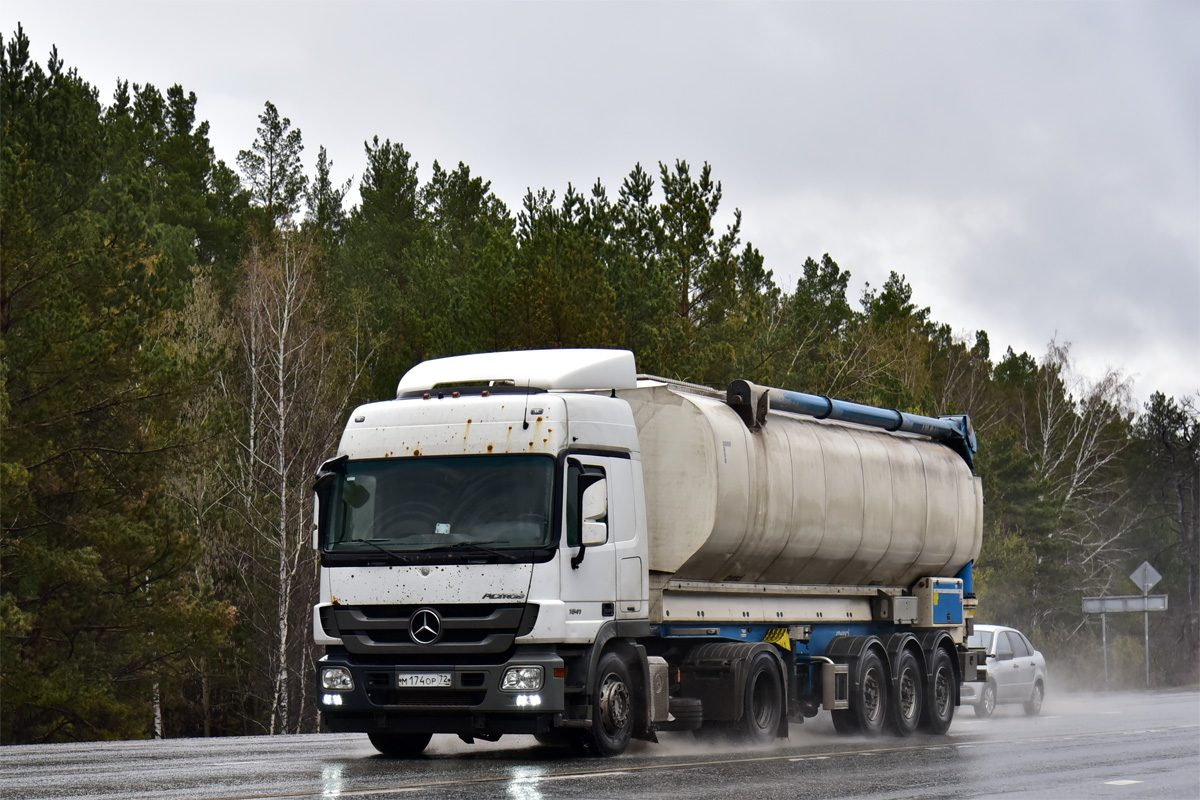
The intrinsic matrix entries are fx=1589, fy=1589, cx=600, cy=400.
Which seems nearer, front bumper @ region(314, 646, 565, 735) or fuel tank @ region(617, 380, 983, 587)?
front bumper @ region(314, 646, 565, 735)

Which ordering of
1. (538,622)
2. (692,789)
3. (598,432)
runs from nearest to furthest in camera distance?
(692,789) → (538,622) → (598,432)

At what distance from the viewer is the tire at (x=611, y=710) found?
520 inches

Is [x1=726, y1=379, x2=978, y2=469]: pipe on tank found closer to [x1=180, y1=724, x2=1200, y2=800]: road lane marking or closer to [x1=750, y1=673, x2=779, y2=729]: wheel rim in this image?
[x1=750, y1=673, x2=779, y2=729]: wheel rim

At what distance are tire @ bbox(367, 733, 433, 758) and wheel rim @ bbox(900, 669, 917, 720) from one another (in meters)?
6.69

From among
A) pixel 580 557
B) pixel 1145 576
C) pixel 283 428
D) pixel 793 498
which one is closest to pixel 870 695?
pixel 793 498

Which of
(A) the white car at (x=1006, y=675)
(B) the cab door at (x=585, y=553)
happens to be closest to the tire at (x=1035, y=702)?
(A) the white car at (x=1006, y=675)

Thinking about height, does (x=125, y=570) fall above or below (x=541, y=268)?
below

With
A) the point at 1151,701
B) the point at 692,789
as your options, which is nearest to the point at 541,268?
the point at 1151,701

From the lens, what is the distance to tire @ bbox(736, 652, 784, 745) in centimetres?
1552

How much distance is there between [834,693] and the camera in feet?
56.7

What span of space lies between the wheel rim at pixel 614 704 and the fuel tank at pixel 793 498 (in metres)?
1.44

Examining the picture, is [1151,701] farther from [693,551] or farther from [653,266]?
[693,551]

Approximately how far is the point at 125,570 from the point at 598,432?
18340 mm

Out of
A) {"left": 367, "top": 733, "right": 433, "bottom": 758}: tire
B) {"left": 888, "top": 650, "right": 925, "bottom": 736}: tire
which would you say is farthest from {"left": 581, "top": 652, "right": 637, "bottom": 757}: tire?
{"left": 888, "top": 650, "right": 925, "bottom": 736}: tire
